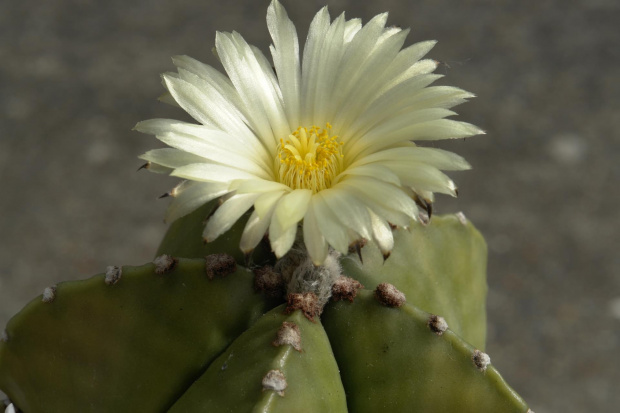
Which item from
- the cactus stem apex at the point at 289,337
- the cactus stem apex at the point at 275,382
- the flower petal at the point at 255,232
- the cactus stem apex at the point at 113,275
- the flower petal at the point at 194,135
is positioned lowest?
the cactus stem apex at the point at 275,382

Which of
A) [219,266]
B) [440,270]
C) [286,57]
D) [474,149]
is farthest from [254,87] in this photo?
[474,149]

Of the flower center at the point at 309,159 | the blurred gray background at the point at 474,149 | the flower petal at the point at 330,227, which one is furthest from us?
the blurred gray background at the point at 474,149

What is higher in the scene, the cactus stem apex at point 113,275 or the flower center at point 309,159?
the flower center at point 309,159

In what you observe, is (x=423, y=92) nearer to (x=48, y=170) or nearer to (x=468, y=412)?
(x=468, y=412)

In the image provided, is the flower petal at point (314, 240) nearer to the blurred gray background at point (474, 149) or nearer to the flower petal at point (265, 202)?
the flower petal at point (265, 202)

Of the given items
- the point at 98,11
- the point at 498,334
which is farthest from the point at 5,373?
the point at 98,11

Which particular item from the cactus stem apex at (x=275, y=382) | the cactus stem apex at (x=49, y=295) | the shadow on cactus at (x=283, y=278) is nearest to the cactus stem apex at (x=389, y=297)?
the shadow on cactus at (x=283, y=278)

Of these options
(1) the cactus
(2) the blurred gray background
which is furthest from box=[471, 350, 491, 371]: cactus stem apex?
(2) the blurred gray background
